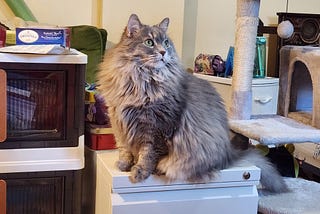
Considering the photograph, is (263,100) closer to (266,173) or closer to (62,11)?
(266,173)

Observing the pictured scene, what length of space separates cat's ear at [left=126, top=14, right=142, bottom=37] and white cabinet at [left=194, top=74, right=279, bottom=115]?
4.09 ft

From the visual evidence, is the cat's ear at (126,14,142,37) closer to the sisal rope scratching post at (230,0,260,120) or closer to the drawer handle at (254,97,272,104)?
the sisal rope scratching post at (230,0,260,120)

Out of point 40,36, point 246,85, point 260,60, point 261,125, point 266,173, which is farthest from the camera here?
point 260,60

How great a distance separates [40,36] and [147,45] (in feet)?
1.37

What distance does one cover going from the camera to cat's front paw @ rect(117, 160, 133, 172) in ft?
4.76

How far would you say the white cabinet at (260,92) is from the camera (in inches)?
103

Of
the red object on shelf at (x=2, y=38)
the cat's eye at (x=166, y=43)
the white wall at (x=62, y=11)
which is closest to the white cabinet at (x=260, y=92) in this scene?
the white wall at (x=62, y=11)

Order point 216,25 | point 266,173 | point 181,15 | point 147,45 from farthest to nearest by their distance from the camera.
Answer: point 216,25 < point 181,15 < point 266,173 < point 147,45

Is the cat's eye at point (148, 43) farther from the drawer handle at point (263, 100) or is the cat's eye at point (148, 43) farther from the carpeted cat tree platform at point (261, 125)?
the drawer handle at point (263, 100)

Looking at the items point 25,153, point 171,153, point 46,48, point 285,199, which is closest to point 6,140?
point 25,153

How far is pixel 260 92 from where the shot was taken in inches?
105

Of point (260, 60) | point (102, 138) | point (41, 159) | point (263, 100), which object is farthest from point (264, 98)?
point (41, 159)

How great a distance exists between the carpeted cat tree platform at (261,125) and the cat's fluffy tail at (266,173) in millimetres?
31

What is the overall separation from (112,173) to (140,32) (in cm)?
48
